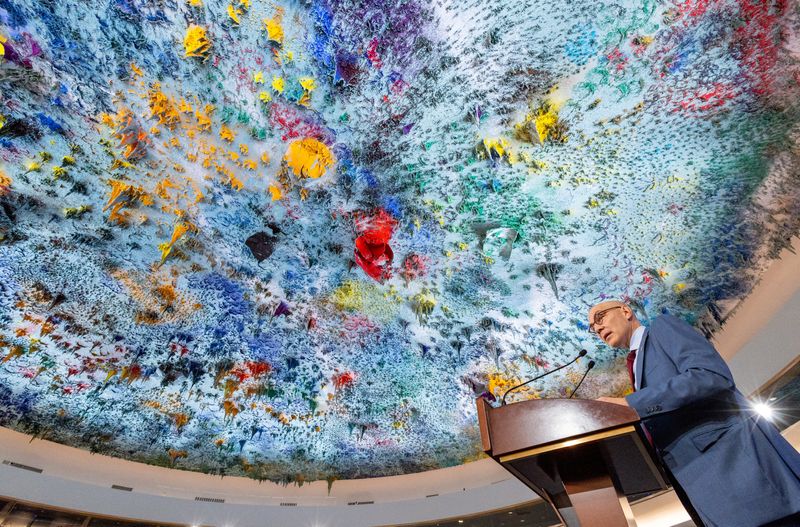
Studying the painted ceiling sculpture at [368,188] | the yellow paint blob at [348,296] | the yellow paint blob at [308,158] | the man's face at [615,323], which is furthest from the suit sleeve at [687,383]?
the yellow paint blob at [348,296]

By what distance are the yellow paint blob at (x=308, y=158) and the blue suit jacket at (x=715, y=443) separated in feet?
7.71

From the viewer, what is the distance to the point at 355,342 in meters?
4.05

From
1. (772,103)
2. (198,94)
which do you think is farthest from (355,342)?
(772,103)

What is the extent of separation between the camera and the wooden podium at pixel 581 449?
3.78 feet

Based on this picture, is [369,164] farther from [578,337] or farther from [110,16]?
[578,337]

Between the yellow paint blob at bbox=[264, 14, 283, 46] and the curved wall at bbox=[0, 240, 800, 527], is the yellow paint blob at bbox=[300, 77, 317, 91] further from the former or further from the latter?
the curved wall at bbox=[0, 240, 800, 527]

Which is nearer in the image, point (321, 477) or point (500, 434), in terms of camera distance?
point (500, 434)

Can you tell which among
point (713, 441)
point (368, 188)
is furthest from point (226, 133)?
point (713, 441)

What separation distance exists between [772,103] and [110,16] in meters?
3.97

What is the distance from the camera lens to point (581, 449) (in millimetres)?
1227

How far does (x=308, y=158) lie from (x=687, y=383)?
2.52 metres

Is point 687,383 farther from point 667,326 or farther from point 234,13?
point 234,13

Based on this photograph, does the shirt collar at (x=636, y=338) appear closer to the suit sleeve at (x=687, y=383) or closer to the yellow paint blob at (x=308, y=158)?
the suit sleeve at (x=687, y=383)

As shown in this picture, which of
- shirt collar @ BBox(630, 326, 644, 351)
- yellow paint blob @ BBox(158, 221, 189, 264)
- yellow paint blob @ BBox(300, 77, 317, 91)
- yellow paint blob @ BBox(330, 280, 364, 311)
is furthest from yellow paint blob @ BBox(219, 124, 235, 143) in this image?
shirt collar @ BBox(630, 326, 644, 351)
